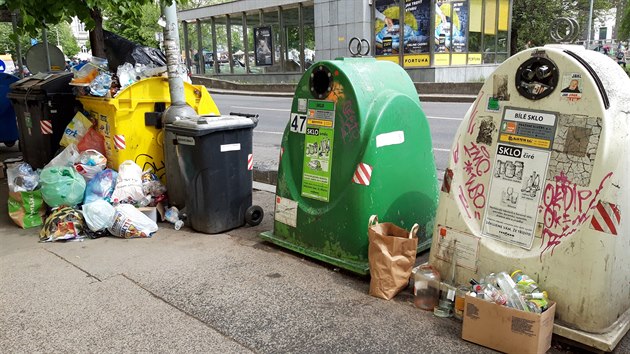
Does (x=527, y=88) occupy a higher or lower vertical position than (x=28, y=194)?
higher

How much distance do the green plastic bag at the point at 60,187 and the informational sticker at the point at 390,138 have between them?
3219 millimetres

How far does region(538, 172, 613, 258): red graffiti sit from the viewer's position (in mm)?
2865

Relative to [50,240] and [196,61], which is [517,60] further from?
[196,61]

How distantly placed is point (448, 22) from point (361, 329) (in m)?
19.7

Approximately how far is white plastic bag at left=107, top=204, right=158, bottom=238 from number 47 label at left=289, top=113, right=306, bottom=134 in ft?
5.88

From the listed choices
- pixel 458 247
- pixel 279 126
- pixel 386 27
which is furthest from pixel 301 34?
pixel 458 247

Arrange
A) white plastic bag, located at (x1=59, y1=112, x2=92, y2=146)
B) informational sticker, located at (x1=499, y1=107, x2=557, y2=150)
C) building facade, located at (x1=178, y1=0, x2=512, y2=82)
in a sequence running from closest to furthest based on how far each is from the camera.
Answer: informational sticker, located at (x1=499, y1=107, x2=557, y2=150), white plastic bag, located at (x1=59, y1=112, x2=92, y2=146), building facade, located at (x1=178, y1=0, x2=512, y2=82)

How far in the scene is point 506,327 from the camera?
2838 mm

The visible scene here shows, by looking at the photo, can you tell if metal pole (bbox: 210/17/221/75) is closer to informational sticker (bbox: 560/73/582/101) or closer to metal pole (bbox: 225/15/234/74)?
metal pole (bbox: 225/15/234/74)

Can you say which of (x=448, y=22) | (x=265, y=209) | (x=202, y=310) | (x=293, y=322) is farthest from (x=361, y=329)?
(x=448, y=22)

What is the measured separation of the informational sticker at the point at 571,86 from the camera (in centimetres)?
288

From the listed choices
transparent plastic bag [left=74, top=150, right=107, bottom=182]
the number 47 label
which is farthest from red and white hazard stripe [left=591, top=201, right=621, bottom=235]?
transparent plastic bag [left=74, top=150, right=107, bottom=182]

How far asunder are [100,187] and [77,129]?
4.04 ft

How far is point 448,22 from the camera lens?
68.7 ft
